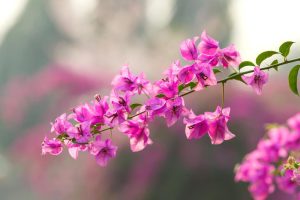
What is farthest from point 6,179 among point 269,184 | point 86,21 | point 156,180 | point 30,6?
point 269,184

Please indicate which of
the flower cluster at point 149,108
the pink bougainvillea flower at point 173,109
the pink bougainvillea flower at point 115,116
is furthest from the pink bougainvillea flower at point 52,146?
the pink bougainvillea flower at point 173,109

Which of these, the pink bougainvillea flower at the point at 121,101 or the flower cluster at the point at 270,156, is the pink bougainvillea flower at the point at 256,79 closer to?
the pink bougainvillea flower at the point at 121,101

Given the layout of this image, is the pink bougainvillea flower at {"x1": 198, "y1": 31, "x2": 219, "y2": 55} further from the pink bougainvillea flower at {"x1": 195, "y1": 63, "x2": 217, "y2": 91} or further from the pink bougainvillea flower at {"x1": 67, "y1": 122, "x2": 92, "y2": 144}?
the pink bougainvillea flower at {"x1": 67, "y1": 122, "x2": 92, "y2": 144}

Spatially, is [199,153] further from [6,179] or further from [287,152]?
[6,179]

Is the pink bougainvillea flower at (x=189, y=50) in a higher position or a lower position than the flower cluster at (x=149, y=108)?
higher

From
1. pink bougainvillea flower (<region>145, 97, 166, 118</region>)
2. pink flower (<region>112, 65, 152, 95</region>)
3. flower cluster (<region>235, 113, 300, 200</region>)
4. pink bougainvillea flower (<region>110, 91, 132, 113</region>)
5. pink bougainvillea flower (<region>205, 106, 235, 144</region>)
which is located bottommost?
flower cluster (<region>235, 113, 300, 200</region>)

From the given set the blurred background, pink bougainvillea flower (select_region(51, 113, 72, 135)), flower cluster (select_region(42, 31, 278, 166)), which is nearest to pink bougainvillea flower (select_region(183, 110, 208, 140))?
flower cluster (select_region(42, 31, 278, 166))
